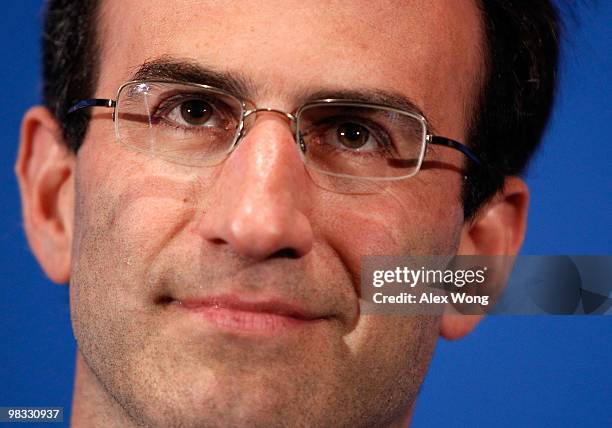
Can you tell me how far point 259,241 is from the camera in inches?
48.6

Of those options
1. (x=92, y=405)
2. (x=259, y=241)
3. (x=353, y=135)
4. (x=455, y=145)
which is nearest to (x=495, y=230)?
(x=455, y=145)

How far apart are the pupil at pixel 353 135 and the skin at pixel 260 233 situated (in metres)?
0.08

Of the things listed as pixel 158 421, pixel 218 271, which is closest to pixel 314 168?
pixel 218 271

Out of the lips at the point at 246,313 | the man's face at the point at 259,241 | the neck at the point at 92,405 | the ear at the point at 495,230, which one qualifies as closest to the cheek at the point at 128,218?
the man's face at the point at 259,241

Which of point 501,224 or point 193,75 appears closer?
point 193,75

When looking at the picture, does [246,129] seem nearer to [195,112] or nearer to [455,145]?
[195,112]

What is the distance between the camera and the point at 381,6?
142 cm

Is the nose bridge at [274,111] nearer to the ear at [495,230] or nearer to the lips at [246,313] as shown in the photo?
the lips at [246,313]

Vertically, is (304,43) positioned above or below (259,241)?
above

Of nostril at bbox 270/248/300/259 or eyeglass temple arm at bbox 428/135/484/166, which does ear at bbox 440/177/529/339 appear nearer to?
eyeglass temple arm at bbox 428/135/484/166

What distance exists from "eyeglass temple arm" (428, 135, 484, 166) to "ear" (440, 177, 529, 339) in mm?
121

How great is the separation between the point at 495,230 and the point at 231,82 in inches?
25.8

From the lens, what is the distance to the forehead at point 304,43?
4.38ft

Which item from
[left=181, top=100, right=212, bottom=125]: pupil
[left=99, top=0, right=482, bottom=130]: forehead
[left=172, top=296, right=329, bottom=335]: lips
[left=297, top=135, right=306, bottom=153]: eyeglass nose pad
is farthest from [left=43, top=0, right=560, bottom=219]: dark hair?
[left=172, top=296, right=329, bottom=335]: lips
